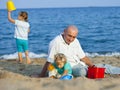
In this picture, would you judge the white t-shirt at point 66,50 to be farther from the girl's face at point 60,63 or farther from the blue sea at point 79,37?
the blue sea at point 79,37

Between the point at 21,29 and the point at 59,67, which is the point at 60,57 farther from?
the point at 21,29

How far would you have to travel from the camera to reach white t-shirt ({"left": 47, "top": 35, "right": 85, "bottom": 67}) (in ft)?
18.8

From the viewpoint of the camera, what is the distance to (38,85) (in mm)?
3941

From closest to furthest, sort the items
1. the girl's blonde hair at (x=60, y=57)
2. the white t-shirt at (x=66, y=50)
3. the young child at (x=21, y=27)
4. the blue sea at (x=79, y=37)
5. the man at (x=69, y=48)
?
the girl's blonde hair at (x=60, y=57) < the man at (x=69, y=48) < the white t-shirt at (x=66, y=50) < the young child at (x=21, y=27) < the blue sea at (x=79, y=37)

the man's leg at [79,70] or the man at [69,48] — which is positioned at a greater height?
the man at [69,48]

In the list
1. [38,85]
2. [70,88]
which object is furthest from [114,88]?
[38,85]

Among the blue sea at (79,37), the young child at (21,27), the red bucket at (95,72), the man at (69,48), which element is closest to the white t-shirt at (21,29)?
the young child at (21,27)

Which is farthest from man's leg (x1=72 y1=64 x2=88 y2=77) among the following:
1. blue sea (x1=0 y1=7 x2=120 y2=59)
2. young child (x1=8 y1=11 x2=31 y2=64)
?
blue sea (x1=0 y1=7 x2=120 y2=59)

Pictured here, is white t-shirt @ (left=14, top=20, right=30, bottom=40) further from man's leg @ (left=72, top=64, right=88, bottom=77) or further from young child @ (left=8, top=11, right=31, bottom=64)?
man's leg @ (left=72, top=64, right=88, bottom=77)

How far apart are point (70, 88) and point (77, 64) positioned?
86.7 inches

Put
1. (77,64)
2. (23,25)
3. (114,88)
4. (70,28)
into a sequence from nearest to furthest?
(114,88) < (70,28) < (77,64) < (23,25)

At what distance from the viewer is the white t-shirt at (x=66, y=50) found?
18.8 feet

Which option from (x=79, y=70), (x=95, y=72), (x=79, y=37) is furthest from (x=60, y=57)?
(x=79, y=37)

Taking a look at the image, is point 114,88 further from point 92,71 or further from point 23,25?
point 23,25
